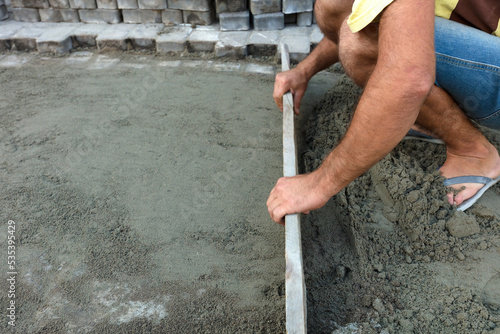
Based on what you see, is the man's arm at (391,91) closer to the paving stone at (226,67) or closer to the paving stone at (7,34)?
the paving stone at (226,67)

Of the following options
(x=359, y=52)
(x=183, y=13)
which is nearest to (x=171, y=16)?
(x=183, y=13)

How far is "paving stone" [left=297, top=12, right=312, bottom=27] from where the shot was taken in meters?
3.53

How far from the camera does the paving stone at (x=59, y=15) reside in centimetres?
379

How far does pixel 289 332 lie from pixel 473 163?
51.6 inches

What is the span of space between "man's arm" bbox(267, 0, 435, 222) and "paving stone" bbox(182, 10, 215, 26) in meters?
2.61

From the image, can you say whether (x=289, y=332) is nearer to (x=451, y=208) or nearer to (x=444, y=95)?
(x=451, y=208)

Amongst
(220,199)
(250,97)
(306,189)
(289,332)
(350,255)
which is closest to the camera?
(289,332)

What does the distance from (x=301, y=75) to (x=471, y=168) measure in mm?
1067

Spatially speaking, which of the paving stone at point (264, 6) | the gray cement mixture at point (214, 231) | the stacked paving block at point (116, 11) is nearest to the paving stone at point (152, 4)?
the stacked paving block at point (116, 11)

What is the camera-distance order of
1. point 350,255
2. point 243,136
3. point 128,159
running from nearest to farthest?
point 350,255, point 128,159, point 243,136

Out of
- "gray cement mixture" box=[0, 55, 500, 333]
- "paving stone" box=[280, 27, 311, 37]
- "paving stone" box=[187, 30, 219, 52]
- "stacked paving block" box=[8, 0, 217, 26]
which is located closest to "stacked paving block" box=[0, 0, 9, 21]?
"stacked paving block" box=[8, 0, 217, 26]

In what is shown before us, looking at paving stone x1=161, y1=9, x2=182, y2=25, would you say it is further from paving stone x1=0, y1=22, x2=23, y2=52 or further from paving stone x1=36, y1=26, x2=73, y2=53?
paving stone x1=0, y1=22, x2=23, y2=52

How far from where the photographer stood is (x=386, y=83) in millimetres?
1252

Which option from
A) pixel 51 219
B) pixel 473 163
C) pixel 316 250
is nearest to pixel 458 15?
pixel 473 163
